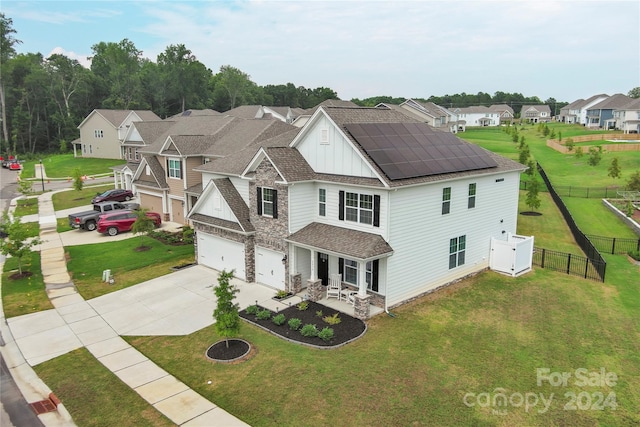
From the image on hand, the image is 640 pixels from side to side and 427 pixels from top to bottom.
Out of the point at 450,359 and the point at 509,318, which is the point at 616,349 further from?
the point at 450,359

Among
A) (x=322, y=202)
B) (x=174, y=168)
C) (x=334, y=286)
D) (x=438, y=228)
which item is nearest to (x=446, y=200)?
(x=438, y=228)

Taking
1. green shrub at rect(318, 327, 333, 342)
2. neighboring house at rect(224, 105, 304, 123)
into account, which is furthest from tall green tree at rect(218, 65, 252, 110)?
green shrub at rect(318, 327, 333, 342)

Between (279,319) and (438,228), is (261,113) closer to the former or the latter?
(438,228)

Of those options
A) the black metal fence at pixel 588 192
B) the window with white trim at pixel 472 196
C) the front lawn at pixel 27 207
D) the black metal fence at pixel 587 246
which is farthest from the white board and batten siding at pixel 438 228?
the front lawn at pixel 27 207

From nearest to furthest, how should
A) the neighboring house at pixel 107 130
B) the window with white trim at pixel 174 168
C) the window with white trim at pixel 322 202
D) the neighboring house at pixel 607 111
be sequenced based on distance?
1. the window with white trim at pixel 322 202
2. the window with white trim at pixel 174 168
3. the neighboring house at pixel 107 130
4. the neighboring house at pixel 607 111

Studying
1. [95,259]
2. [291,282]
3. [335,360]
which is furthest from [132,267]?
[335,360]

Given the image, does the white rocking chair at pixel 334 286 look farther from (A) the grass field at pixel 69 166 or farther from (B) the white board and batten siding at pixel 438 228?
(A) the grass field at pixel 69 166
